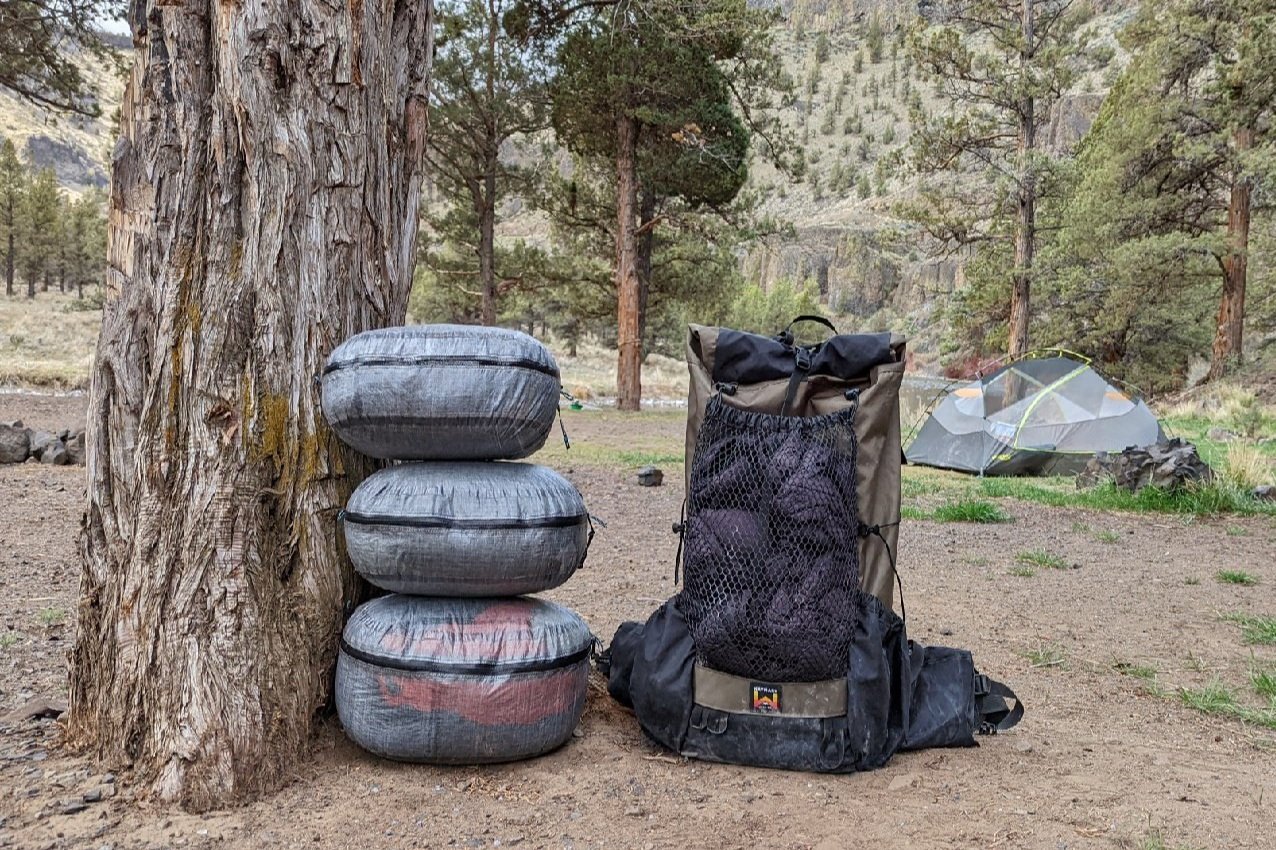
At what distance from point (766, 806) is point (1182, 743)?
1530 millimetres

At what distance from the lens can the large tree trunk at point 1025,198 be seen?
1616 centimetres

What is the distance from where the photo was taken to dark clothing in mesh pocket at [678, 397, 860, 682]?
2480mm

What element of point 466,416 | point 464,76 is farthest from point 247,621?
point 464,76

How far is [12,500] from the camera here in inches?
245

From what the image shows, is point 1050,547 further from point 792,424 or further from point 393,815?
point 393,815

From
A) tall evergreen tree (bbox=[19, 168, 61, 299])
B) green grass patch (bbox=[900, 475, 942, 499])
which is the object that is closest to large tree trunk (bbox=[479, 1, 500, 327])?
green grass patch (bbox=[900, 475, 942, 499])

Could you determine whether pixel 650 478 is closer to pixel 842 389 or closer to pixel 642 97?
pixel 842 389

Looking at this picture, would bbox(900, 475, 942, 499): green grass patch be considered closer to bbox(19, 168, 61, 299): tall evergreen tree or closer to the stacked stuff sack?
the stacked stuff sack

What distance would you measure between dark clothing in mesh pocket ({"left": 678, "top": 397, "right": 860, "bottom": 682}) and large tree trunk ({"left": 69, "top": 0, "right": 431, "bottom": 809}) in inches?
42.7

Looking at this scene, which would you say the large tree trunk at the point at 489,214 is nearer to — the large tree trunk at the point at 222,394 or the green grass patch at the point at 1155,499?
the green grass patch at the point at 1155,499

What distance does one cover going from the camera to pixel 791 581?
2486 millimetres

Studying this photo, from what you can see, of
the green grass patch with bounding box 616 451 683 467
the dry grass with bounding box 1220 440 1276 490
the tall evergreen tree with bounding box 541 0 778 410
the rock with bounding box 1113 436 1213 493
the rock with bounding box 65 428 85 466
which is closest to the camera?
the rock with bounding box 1113 436 1213 493

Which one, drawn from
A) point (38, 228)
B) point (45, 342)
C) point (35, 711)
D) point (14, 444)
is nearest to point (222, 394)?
point (35, 711)

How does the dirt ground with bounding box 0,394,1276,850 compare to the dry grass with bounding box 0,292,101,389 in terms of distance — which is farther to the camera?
the dry grass with bounding box 0,292,101,389
